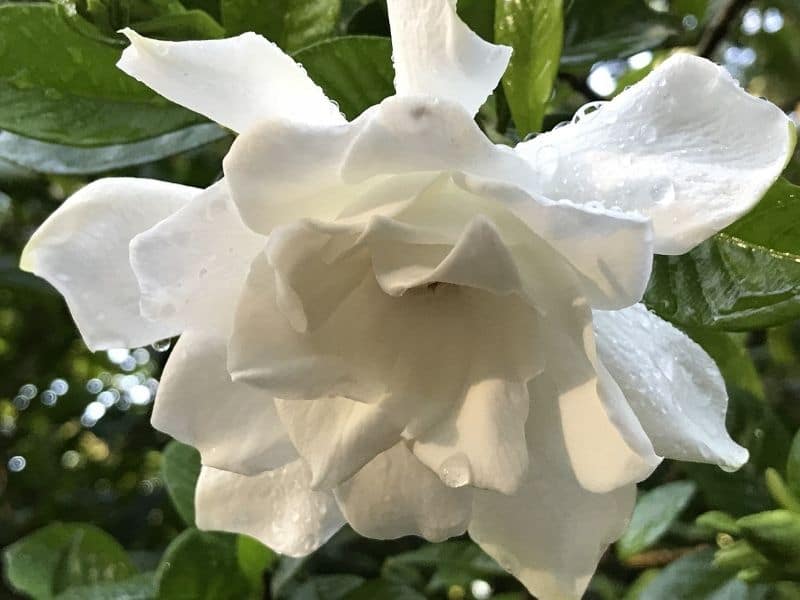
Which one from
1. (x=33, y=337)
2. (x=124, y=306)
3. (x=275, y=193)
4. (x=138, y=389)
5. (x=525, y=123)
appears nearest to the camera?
(x=275, y=193)

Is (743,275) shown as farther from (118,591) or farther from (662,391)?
(118,591)

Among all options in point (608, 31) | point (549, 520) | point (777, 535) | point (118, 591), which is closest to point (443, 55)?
point (549, 520)

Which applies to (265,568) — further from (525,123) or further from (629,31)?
(629,31)

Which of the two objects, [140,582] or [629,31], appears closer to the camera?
[629,31]

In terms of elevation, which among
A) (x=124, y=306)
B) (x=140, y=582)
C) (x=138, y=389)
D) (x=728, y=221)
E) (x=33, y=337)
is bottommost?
(x=138, y=389)

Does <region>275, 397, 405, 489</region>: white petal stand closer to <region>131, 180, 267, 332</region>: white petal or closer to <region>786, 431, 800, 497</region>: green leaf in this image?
<region>131, 180, 267, 332</region>: white petal

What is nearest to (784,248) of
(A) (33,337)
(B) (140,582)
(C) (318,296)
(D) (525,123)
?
(D) (525,123)

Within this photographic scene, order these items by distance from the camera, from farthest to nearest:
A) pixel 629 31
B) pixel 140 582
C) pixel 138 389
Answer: pixel 138 389 < pixel 140 582 < pixel 629 31

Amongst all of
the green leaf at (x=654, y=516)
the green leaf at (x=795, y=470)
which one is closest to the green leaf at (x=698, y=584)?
the green leaf at (x=654, y=516)
